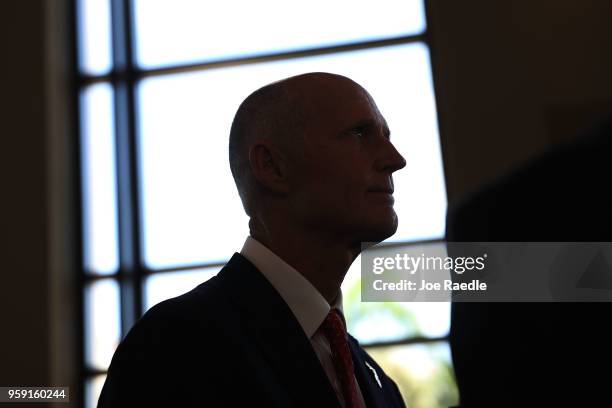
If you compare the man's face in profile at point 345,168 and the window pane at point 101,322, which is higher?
the window pane at point 101,322

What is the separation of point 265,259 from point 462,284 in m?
0.89

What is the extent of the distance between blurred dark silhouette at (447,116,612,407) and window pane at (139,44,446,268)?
10.5 ft

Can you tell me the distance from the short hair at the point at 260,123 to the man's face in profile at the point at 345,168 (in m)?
0.04

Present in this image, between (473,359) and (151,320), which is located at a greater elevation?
(151,320)

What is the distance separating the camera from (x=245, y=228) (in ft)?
12.6

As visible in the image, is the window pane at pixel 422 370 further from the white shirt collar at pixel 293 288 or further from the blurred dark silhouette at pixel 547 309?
the blurred dark silhouette at pixel 547 309

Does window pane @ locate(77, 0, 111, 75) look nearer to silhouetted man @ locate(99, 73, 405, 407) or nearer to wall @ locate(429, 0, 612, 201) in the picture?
wall @ locate(429, 0, 612, 201)

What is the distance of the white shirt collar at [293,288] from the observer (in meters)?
1.32

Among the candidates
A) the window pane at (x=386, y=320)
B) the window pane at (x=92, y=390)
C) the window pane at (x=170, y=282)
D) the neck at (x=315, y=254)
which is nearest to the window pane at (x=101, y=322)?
the window pane at (x=92, y=390)

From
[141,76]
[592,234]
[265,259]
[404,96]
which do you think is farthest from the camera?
[141,76]

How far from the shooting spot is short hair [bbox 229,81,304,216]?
149cm

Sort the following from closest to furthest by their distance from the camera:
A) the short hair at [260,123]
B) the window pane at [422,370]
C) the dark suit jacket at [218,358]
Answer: the dark suit jacket at [218,358] < the short hair at [260,123] < the window pane at [422,370]

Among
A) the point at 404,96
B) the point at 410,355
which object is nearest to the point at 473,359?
the point at 410,355

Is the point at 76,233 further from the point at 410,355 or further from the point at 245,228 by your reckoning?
the point at 410,355
